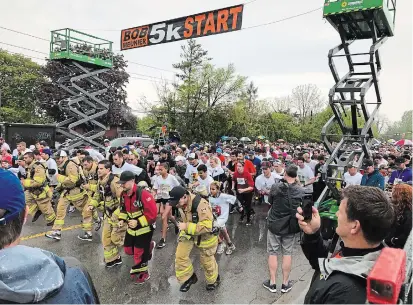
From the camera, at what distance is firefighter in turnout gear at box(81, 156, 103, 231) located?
7.10 m

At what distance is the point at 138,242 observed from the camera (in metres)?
5.15

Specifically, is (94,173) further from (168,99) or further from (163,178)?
(168,99)

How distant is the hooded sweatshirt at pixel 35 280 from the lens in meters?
1.28

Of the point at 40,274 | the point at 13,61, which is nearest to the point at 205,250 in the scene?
the point at 40,274

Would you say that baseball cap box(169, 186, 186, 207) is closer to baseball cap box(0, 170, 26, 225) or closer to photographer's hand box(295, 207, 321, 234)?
photographer's hand box(295, 207, 321, 234)

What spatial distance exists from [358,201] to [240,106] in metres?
33.8

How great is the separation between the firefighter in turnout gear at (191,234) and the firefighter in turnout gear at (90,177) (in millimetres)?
2871

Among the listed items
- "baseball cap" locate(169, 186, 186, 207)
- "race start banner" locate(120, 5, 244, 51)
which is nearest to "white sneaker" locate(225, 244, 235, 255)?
"baseball cap" locate(169, 186, 186, 207)

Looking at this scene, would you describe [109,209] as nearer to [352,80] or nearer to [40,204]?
[40,204]

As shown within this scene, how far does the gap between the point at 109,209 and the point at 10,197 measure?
473 centimetres

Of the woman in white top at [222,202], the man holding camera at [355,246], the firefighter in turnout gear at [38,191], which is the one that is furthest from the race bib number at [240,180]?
the man holding camera at [355,246]

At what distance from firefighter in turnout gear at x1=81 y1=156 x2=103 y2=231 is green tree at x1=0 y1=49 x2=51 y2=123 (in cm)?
2985

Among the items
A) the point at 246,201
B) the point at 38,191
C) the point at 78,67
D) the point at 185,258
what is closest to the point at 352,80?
the point at 246,201

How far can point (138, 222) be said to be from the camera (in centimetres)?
512
